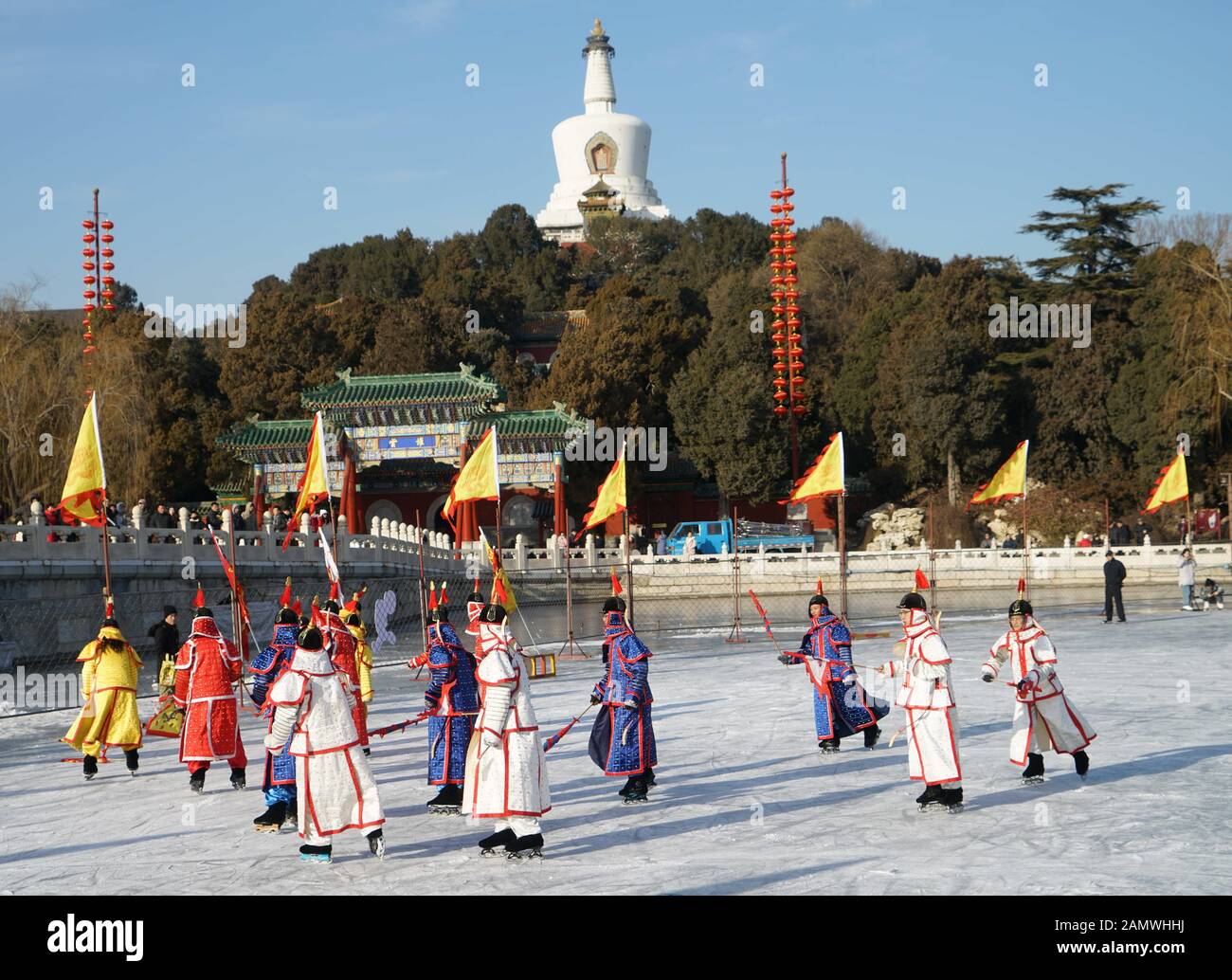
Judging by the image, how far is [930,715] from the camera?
9.73 metres

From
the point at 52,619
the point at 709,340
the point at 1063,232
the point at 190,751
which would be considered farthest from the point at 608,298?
the point at 190,751

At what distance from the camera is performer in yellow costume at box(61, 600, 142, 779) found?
476 inches

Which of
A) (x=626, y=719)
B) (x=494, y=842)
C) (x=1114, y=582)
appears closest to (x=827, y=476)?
(x=1114, y=582)

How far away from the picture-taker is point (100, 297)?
48781 mm

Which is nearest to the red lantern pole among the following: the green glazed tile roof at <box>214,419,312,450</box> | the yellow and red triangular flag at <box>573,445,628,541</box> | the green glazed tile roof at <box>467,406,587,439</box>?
the green glazed tile roof at <box>467,406,587,439</box>

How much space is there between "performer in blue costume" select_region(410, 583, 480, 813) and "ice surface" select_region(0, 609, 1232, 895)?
30 centimetres

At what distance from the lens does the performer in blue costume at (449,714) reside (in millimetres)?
10180

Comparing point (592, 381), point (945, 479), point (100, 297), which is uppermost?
point (100, 297)

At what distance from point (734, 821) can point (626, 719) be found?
3.93 feet

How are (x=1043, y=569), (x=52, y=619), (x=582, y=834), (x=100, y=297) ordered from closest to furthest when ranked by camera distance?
(x=582, y=834)
(x=52, y=619)
(x=1043, y=569)
(x=100, y=297)

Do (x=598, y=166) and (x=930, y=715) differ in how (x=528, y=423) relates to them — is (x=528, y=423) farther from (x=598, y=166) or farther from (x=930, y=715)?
(x=598, y=166)

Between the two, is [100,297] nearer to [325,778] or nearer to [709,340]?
[709,340]
